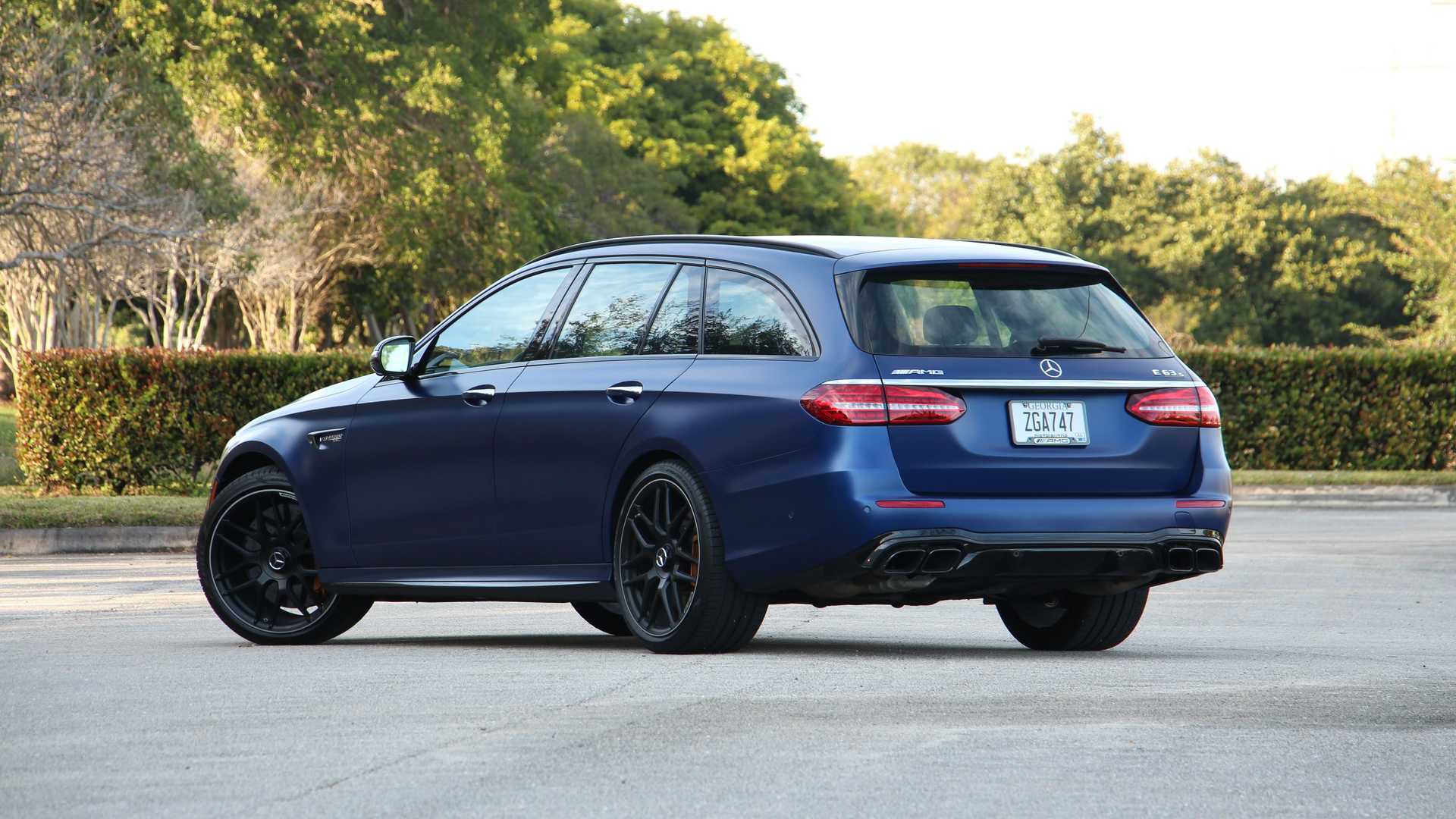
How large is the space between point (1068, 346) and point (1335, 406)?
24.0 meters

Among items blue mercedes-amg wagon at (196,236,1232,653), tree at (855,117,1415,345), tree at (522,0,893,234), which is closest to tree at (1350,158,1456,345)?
tree at (855,117,1415,345)

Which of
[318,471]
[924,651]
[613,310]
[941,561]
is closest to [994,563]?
[941,561]

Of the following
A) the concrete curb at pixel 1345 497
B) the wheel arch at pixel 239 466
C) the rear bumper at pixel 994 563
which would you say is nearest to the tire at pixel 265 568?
the wheel arch at pixel 239 466

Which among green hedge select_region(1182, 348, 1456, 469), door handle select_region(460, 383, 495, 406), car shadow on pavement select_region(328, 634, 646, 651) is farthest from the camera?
green hedge select_region(1182, 348, 1456, 469)

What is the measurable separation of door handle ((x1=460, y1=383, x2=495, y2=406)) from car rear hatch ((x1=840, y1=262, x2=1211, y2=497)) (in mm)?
1769

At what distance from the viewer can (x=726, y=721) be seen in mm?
6523

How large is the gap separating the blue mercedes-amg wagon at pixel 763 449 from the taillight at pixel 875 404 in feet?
0.03

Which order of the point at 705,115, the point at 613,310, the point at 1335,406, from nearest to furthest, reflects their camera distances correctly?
the point at 613,310 → the point at 1335,406 → the point at 705,115

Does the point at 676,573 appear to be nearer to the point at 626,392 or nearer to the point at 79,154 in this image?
the point at 626,392

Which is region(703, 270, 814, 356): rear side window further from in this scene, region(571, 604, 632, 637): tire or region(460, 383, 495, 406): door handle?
region(571, 604, 632, 637): tire

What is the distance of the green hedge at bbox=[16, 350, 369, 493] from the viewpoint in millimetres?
21016

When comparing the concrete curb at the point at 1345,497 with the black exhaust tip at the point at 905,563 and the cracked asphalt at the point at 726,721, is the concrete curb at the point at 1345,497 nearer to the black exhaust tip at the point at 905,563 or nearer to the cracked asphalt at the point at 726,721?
the cracked asphalt at the point at 726,721

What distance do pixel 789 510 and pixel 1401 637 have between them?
379 centimetres

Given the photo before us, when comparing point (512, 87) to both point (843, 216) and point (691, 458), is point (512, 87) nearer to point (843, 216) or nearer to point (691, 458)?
point (843, 216)
